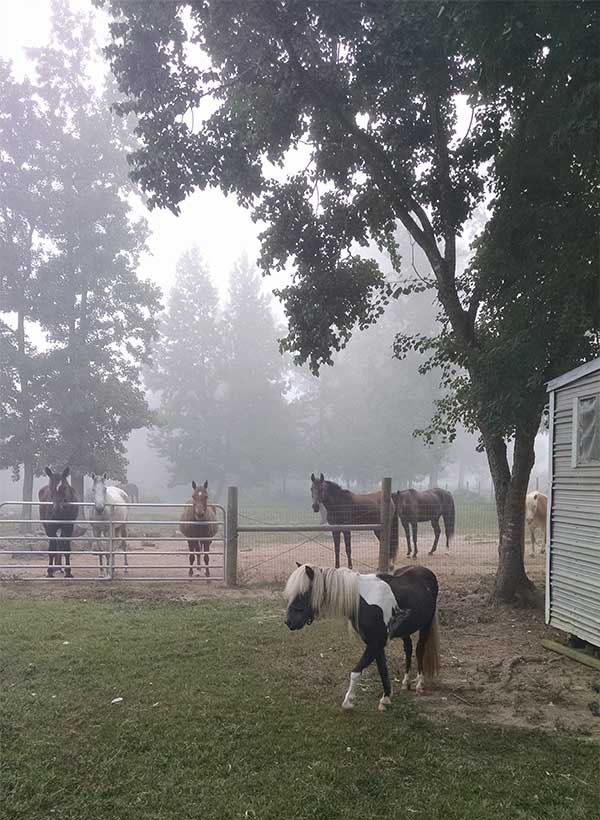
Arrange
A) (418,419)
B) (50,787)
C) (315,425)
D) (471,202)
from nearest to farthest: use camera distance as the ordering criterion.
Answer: (50,787) → (471,202) → (418,419) → (315,425)

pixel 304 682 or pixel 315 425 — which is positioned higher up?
pixel 315 425

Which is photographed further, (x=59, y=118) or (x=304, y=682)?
(x=59, y=118)

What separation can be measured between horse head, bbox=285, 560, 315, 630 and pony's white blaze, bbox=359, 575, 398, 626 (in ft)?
1.38

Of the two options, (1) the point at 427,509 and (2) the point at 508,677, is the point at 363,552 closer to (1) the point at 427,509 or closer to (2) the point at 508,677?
(1) the point at 427,509

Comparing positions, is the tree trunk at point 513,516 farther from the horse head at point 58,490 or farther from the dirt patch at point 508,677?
the horse head at point 58,490

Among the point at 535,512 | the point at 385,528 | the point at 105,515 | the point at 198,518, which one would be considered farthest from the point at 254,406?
the point at 385,528

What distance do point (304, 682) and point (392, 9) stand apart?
7300 millimetres

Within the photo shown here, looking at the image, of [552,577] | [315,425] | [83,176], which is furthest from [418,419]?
[552,577]

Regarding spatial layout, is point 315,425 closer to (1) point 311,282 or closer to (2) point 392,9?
(1) point 311,282

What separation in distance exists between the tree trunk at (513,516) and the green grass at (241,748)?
122 inches

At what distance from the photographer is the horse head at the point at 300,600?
168 inches

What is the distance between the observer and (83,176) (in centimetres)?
2144

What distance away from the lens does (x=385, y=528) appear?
946 cm

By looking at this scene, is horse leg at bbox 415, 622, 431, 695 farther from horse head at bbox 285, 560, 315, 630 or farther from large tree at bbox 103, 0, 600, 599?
large tree at bbox 103, 0, 600, 599
